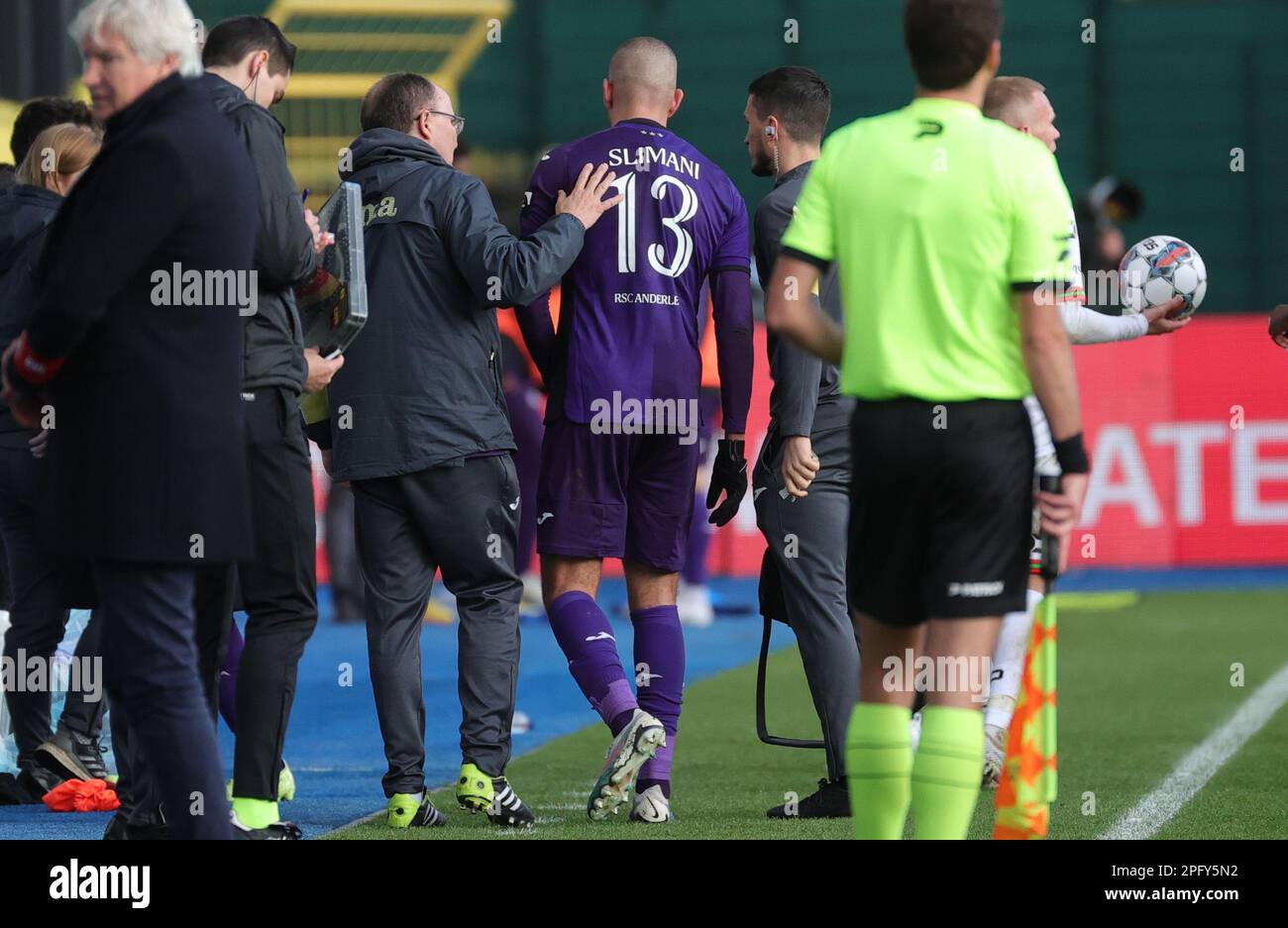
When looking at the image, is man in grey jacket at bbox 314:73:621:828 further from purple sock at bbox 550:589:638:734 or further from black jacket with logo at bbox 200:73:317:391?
black jacket with logo at bbox 200:73:317:391

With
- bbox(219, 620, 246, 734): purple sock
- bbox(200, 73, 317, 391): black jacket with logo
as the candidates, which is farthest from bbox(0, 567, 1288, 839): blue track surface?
bbox(200, 73, 317, 391): black jacket with logo

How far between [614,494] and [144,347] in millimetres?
2209

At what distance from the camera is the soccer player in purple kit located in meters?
6.24

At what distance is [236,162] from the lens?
442cm

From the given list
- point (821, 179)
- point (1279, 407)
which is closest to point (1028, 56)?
point (1279, 407)

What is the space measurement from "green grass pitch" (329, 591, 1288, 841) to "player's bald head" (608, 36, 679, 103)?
2.18 meters

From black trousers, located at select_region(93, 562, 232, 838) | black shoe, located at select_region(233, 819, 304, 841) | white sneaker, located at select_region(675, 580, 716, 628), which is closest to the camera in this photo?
black trousers, located at select_region(93, 562, 232, 838)

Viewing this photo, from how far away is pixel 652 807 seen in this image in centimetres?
605

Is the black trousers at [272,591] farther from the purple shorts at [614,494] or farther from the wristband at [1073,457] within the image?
the wristband at [1073,457]

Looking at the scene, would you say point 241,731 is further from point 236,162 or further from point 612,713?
point 236,162

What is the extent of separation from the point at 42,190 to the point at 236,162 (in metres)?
2.52

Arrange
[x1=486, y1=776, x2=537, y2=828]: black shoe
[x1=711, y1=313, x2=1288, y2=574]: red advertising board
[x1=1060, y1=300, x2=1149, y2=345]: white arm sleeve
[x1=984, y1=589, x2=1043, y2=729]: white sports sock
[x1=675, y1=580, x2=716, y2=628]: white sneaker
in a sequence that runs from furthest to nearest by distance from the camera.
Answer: [x1=711, y1=313, x2=1288, y2=574]: red advertising board < [x1=675, y1=580, x2=716, y2=628]: white sneaker < [x1=984, y1=589, x2=1043, y2=729]: white sports sock < [x1=486, y1=776, x2=537, y2=828]: black shoe < [x1=1060, y1=300, x2=1149, y2=345]: white arm sleeve

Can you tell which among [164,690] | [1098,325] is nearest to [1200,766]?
[1098,325]

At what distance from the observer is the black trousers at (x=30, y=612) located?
6.70 metres
